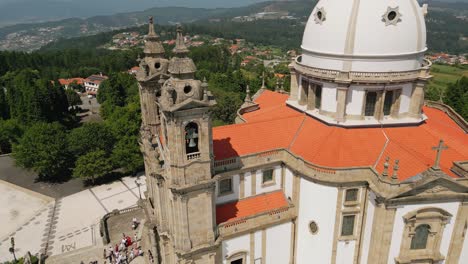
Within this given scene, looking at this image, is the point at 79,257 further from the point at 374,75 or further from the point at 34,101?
the point at 34,101

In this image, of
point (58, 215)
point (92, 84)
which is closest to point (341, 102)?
point (58, 215)

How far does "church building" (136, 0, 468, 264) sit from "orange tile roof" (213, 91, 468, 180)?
11cm

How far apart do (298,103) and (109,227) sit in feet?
88.7

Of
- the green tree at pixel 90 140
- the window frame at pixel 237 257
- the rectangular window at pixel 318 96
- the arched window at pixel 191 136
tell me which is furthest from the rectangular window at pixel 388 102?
the green tree at pixel 90 140

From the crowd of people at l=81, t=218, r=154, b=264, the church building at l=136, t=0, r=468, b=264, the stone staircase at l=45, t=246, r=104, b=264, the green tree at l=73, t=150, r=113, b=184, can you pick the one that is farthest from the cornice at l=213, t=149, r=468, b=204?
the green tree at l=73, t=150, r=113, b=184

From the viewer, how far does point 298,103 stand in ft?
116

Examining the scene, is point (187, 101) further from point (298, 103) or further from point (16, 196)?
point (16, 196)

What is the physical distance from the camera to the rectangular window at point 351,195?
1045 inches

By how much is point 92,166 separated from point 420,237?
42549 millimetres

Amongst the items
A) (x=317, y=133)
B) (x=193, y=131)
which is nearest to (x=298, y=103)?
(x=317, y=133)

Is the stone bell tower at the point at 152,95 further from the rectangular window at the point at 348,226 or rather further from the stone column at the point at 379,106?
the stone column at the point at 379,106

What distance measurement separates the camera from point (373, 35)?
28.2 meters

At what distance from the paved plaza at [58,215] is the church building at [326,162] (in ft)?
45.9

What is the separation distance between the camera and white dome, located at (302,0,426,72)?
28.3 meters
